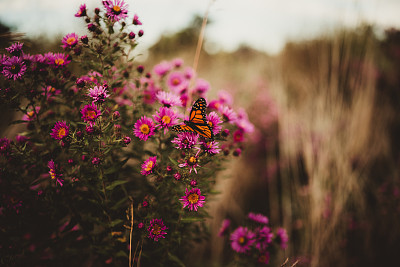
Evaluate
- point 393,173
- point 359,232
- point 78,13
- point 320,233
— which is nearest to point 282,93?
point 320,233

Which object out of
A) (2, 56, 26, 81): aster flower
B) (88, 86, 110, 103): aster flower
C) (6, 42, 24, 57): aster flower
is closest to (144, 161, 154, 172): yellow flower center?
(88, 86, 110, 103): aster flower

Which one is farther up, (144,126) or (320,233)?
(144,126)

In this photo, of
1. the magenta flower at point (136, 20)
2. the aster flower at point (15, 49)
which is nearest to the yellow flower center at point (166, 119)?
the magenta flower at point (136, 20)

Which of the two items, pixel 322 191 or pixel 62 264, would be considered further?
pixel 322 191

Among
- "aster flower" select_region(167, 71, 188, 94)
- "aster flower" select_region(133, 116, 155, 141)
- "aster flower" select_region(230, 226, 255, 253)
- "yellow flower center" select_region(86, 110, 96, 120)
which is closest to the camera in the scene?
"yellow flower center" select_region(86, 110, 96, 120)

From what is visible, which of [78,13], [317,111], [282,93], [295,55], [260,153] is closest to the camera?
[78,13]

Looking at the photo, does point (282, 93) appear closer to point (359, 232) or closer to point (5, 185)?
point (359, 232)

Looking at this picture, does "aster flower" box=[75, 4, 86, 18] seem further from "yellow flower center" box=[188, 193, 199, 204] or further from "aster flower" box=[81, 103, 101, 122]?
"yellow flower center" box=[188, 193, 199, 204]
